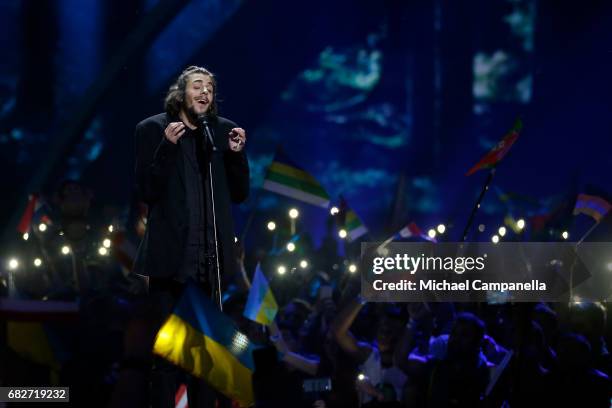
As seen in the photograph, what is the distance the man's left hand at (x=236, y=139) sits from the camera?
3.84 metres

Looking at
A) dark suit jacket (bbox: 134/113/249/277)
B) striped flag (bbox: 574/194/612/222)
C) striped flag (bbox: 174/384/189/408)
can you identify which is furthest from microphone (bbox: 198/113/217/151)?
striped flag (bbox: 574/194/612/222)

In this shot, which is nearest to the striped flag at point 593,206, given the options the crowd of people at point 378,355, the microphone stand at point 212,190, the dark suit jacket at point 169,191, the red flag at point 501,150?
the red flag at point 501,150

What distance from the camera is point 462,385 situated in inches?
210

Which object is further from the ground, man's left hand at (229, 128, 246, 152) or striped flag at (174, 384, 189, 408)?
man's left hand at (229, 128, 246, 152)

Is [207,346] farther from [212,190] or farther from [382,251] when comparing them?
[382,251]

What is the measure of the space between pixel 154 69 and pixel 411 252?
9471 mm

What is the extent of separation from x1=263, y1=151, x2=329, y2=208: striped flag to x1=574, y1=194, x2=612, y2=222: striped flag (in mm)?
2664

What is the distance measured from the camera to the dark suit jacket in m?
3.77

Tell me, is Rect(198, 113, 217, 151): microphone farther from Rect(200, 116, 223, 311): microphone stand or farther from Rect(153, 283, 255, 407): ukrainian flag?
Rect(153, 283, 255, 407): ukrainian flag

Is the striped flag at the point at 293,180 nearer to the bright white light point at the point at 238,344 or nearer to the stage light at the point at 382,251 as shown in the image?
the stage light at the point at 382,251

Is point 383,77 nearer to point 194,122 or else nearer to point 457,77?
point 457,77

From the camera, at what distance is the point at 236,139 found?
3852 millimetres

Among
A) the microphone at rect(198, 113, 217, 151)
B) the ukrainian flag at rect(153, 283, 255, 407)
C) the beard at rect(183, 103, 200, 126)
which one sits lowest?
the ukrainian flag at rect(153, 283, 255, 407)

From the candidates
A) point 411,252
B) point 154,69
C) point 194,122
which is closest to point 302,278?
point 411,252
